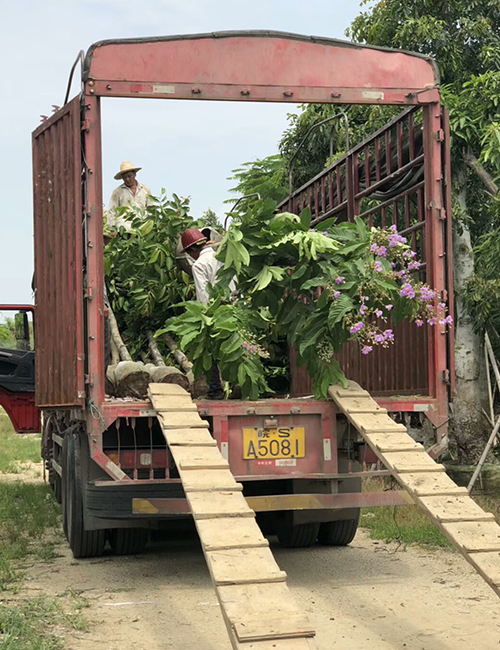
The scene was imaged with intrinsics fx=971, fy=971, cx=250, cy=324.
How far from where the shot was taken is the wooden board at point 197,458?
5977 mm

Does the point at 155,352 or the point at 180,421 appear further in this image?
the point at 155,352

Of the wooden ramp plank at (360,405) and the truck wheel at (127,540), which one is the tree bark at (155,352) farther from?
the wooden ramp plank at (360,405)

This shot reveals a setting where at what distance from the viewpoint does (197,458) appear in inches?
240

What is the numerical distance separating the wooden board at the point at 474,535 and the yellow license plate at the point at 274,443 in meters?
1.92

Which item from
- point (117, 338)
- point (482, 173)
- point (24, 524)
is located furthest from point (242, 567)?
point (482, 173)

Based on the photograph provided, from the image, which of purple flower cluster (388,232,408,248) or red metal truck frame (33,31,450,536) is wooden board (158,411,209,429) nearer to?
red metal truck frame (33,31,450,536)

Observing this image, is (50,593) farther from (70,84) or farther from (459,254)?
(459,254)

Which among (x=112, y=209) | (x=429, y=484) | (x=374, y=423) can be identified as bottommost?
(x=429, y=484)

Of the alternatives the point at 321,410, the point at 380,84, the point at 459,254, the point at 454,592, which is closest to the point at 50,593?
the point at 321,410

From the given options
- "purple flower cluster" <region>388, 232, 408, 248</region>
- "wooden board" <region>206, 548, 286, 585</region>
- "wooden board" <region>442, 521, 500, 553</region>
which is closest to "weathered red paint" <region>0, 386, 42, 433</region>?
"purple flower cluster" <region>388, 232, 408, 248</region>

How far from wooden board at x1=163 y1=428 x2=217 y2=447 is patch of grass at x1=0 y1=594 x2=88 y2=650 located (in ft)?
4.04

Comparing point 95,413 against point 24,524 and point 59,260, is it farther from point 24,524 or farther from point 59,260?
point 24,524

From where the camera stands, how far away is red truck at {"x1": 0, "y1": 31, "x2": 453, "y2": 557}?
6898mm

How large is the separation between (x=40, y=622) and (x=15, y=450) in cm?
1631
